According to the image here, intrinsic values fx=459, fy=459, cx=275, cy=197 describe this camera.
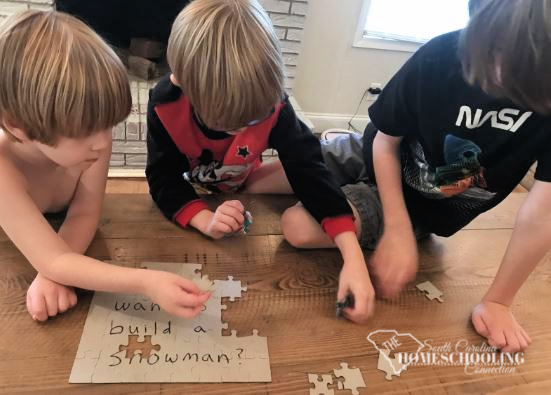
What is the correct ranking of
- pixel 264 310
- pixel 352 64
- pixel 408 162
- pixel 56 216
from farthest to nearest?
pixel 352 64
pixel 408 162
pixel 56 216
pixel 264 310

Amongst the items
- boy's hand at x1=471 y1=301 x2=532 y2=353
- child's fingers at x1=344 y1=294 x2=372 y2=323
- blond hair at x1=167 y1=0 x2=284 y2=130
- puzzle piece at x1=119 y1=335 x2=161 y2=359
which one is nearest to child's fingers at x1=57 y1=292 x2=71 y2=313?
puzzle piece at x1=119 y1=335 x2=161 y2=359

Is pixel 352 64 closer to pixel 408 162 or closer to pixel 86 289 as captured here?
pixel 408 162

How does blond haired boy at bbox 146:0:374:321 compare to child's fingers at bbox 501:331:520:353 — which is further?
child's fingers at bbox 501:331:520:353

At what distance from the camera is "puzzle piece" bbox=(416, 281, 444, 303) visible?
0.95 meters

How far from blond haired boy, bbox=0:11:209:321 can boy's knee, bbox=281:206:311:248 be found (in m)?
0.31

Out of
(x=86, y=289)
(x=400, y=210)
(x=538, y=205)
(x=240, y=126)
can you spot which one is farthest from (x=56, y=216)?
(x=538, y=205)

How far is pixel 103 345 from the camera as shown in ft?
2.37

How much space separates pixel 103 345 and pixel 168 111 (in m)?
0.46

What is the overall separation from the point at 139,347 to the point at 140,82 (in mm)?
1436

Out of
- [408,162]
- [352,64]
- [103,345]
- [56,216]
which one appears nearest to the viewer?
[103,345]

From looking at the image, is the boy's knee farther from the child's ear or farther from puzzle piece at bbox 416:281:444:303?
the child's ear

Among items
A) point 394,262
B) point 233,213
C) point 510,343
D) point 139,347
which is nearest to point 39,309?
point 139,347

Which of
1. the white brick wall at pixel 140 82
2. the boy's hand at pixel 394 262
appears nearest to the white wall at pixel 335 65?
the white brick wall at pixel 140 82

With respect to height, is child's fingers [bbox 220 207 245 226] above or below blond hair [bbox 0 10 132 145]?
below
